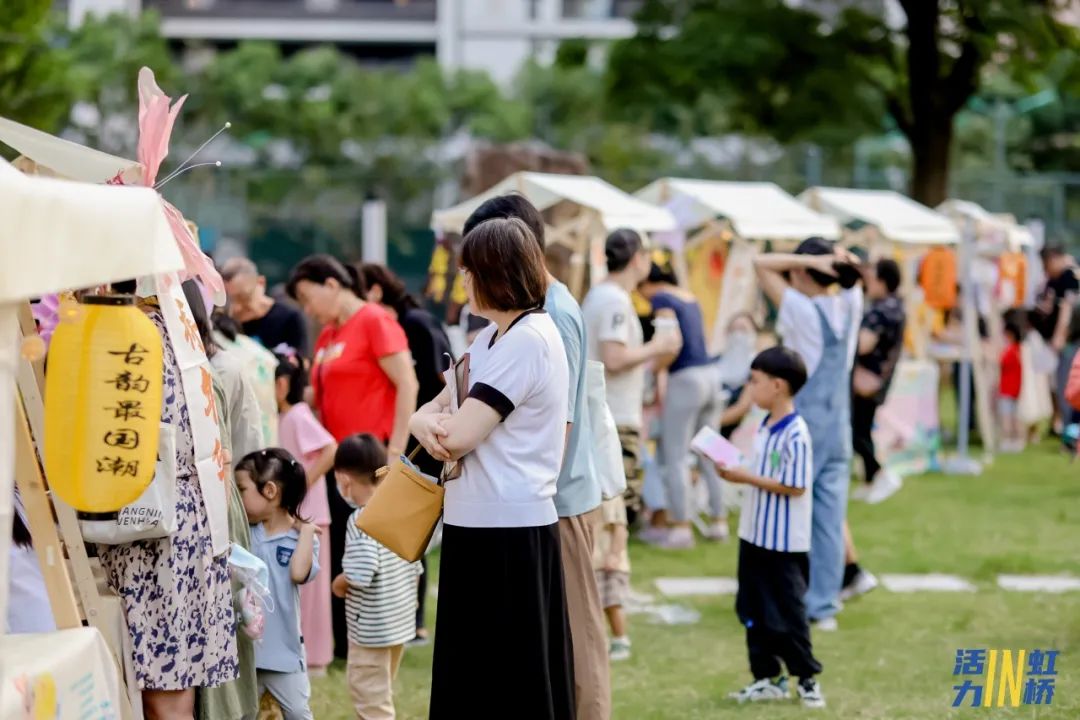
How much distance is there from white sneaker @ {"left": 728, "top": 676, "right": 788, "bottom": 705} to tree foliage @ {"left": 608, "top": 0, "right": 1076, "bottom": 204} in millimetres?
13697

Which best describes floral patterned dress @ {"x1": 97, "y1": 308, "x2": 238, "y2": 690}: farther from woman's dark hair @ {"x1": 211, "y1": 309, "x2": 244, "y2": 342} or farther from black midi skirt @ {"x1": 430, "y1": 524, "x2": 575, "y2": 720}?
woman's dark hair @ {"x1": 211, "y1": 309, "x2": 244, "y2": 342}

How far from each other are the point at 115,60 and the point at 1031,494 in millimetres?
32779

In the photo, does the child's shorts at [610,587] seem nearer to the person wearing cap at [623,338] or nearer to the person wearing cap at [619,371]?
the person wearing cap at [619,371]

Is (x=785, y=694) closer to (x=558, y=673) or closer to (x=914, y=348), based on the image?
(x=558, y=673)

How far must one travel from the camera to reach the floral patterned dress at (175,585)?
161 inches

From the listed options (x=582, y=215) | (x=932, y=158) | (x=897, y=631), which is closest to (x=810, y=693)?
(x=897, y=631)

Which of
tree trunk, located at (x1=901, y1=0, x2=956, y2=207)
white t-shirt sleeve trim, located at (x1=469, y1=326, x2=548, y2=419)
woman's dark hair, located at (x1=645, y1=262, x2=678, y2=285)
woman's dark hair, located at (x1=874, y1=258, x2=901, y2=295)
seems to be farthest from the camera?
tree trunk, located at (x1=901, y1=0, x2=956, y2=207)

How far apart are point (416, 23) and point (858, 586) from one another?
56.5m

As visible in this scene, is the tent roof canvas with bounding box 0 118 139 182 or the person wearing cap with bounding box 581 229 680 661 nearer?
the tent roof canvas with bounding box 0 118 139 182

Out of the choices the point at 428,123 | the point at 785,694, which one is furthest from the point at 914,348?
the point at 428,123

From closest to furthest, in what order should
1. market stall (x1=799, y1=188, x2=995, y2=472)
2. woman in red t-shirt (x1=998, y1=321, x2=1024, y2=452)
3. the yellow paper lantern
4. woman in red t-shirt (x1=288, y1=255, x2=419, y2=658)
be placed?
the yellow paper lantern, woman in red t-shirt (x1=288, y1=255, x2=419, y2=658), market stall (x1=799, y1=188, x2=995, y2=472), woman in red t-shirt (x1=998, y1=321, x2=1024, y2=452)

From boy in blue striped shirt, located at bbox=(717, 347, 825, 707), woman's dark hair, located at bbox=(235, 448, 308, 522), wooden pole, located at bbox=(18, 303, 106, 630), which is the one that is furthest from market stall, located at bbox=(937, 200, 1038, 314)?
wooden pole, located at bbox=(18, 303, 106, 630)

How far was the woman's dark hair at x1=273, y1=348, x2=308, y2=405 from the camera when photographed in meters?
6.35

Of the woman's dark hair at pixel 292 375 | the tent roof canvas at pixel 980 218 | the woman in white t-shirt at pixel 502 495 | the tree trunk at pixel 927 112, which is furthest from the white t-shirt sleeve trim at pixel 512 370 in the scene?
the tree trunk at pixel 927 112
